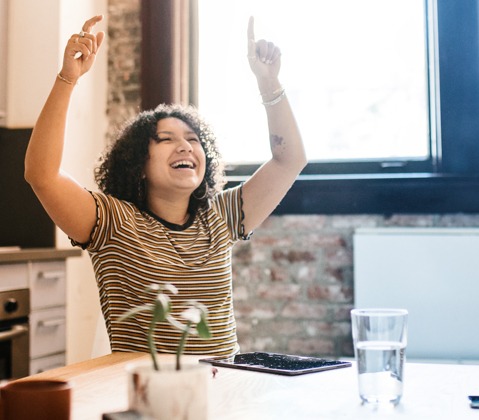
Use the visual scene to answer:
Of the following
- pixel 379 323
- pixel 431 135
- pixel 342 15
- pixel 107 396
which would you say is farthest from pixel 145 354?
pixel 342 15

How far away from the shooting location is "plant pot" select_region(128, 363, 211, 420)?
2.28 ft

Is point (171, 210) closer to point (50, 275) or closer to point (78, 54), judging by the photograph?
point (78, 54)

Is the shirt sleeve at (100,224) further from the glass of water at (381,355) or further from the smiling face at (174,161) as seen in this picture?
the glass of water at (381,355)

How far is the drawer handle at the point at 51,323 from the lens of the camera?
250cm

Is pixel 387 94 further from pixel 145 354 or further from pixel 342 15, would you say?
pixel 145 354

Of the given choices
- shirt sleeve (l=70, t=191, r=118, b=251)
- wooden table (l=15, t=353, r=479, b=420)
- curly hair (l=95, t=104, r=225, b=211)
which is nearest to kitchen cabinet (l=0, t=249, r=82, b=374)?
curly hair (l=95, t=104, r=225, b=211)

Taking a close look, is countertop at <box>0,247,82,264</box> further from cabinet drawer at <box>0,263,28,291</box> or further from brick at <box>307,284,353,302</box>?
brick at <box>307,284,353,302</box>

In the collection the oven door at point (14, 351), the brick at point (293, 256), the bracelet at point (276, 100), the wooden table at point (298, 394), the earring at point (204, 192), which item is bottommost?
the oven door at point (14, 351)

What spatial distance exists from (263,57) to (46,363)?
4.68 ft

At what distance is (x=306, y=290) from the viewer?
9.38ft

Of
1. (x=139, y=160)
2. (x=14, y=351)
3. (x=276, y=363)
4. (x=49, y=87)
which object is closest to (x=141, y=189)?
(x=139, y=160)

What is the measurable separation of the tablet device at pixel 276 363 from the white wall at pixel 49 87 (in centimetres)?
170

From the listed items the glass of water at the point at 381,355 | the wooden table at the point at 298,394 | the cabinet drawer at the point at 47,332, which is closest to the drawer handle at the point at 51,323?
the cabinet drawer at the point at 47,332

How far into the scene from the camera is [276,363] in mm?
1175
